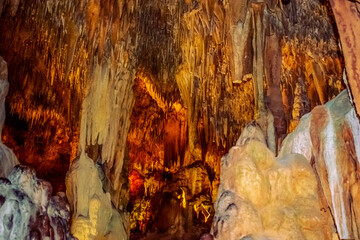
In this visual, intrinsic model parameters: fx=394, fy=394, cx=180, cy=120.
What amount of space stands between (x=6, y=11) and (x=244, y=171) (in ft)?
21.3

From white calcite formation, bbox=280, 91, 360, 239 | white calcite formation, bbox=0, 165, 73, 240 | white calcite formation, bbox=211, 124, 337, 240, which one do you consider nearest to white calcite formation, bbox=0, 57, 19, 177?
white calcite formation, bbox=0, 165, 73, 240

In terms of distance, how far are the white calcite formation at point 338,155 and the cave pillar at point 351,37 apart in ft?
2.42

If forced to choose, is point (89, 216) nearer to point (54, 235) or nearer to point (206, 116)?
point (54, 235)

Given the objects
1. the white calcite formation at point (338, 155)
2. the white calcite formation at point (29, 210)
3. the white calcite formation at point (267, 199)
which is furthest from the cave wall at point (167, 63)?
the white calcite formation at point (29, 210)

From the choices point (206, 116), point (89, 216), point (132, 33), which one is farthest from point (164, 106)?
point (89, 216)

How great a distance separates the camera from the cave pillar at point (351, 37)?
2428mm

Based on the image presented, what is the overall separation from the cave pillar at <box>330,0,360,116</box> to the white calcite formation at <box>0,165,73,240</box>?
11.4ft

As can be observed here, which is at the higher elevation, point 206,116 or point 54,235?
point 206,116

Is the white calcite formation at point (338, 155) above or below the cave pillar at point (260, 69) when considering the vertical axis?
below

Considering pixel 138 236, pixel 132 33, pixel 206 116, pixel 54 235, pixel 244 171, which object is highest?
pixel 132 33

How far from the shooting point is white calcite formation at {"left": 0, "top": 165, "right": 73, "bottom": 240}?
413 centimetres

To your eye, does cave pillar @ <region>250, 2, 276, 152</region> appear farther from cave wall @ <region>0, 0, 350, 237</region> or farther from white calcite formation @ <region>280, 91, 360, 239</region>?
white calcite formation @ <region>280, 91, 360, 239</region>

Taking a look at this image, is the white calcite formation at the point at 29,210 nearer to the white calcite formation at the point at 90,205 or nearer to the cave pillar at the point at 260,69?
the white calcite formation at the point at 90,205

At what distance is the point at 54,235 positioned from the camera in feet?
14.4
